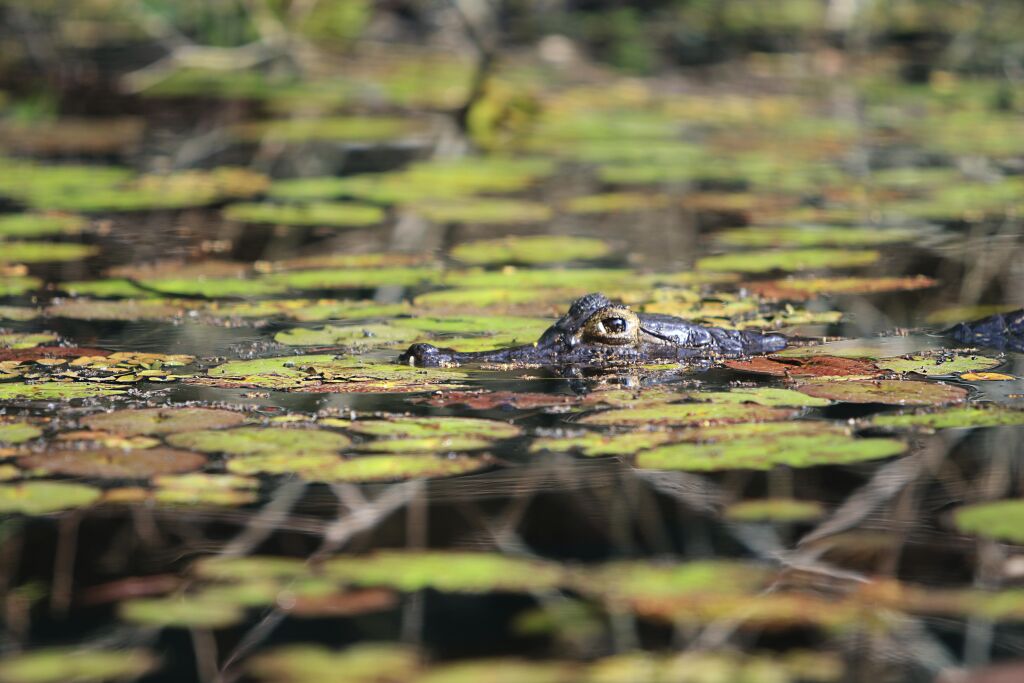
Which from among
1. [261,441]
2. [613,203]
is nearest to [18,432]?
[261,441]

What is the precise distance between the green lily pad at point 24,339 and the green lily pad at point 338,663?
9.25ft

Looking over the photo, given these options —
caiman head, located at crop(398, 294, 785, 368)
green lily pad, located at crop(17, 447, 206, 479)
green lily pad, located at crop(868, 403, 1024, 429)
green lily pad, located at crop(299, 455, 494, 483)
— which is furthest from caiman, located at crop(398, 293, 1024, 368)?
green lily pad, located at crop(17, 447, 206, 479)

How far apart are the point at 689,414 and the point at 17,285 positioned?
3.42 metres

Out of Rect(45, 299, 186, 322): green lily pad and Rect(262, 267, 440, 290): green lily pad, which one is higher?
Rect(262, 267, 440, 290): green lily pad

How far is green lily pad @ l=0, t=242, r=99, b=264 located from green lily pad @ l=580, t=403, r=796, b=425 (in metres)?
3.66

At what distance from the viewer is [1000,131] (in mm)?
10695

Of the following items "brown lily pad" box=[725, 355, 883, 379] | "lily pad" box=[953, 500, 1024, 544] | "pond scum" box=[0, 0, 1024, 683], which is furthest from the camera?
"brown lily pad" box=[725, 355, 883, 379]

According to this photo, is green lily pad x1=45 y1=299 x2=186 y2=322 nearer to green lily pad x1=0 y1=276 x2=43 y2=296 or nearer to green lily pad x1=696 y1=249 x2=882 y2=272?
green lily pad x1=0 y1=276 x2=43 y2=296

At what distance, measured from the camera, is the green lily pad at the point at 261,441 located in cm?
365

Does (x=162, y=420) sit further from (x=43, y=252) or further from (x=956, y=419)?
(x=43, y=252)

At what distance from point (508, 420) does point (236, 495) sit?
0.88 meters

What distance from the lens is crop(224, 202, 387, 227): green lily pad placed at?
7555mm

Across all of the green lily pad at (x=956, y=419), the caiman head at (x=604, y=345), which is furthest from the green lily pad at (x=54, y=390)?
the green lily pad at (x=956, y=419)

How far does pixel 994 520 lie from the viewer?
3.11 metres
